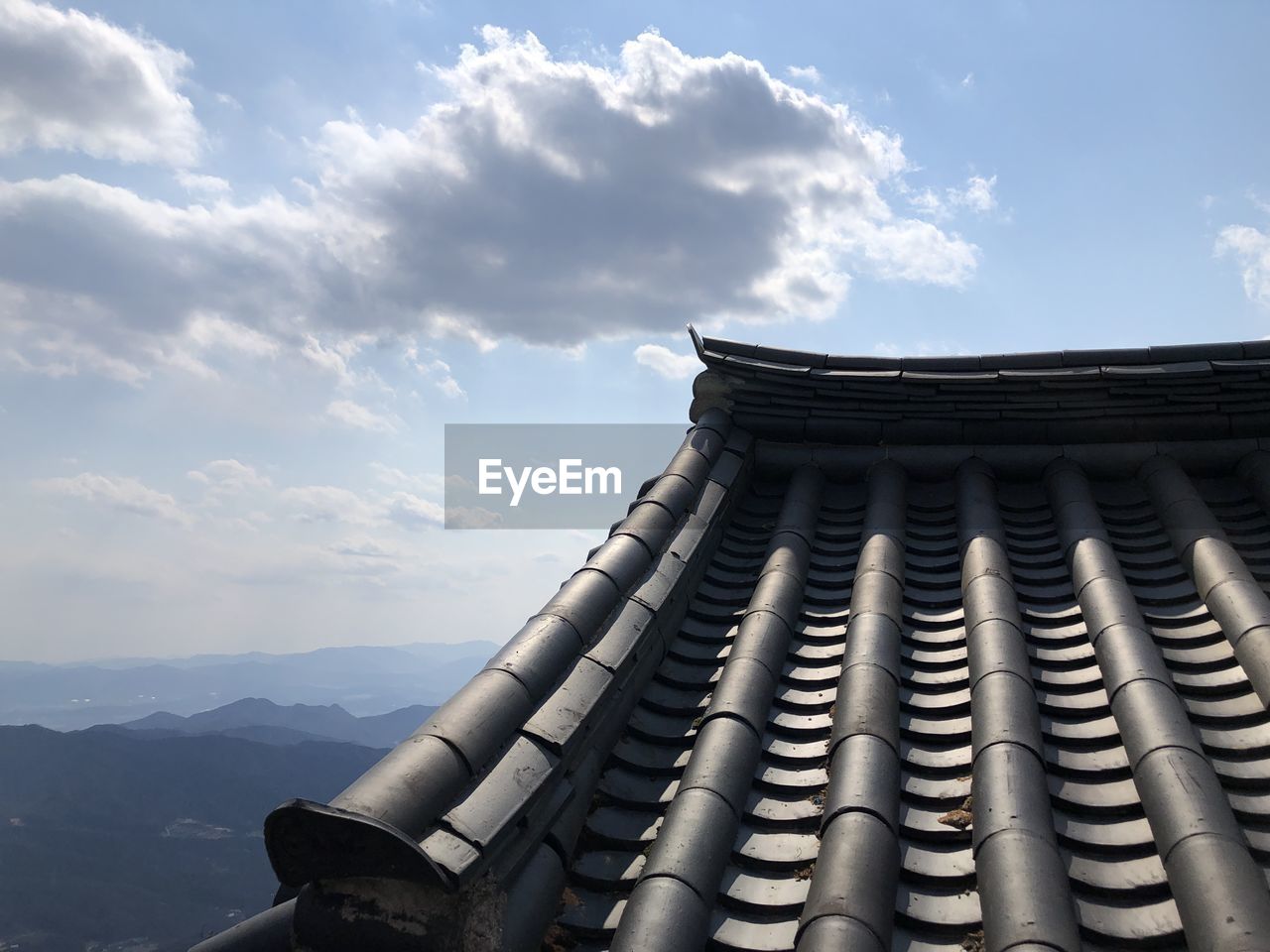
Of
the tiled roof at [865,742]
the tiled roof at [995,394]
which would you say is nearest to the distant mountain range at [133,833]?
the tiled roof at [995,394]

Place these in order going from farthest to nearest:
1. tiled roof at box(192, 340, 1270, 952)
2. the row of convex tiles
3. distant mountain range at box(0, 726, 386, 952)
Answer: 1. distant mountain range at box(0, 726, 386, 952)
2. the row of convex tiles
3. tiled roof at box(192, 340, 1270, 952)

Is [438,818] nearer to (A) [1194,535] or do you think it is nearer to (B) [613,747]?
(B) [613,747]

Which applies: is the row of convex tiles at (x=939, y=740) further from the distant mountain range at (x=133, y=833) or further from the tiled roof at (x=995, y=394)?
the distant mountain range at (x=133, y=833)

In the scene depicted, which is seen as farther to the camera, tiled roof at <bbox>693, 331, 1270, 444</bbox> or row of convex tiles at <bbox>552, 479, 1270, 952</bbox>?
tiled roof at <bbox>693, 331, 1270, 444</bbox>

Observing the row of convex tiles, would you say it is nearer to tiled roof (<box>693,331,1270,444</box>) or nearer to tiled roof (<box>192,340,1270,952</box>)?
tiled roof (<box>192,340,1270,952</box>)

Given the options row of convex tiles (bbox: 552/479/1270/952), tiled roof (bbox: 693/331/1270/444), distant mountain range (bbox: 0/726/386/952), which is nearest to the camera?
row of convex tiles (bbox: 552/479/1270/952)

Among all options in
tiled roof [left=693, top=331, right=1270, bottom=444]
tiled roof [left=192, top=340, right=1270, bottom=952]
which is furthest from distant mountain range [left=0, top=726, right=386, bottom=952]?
tiled roof [left=192, top=340, right=1270, bottom=952]
